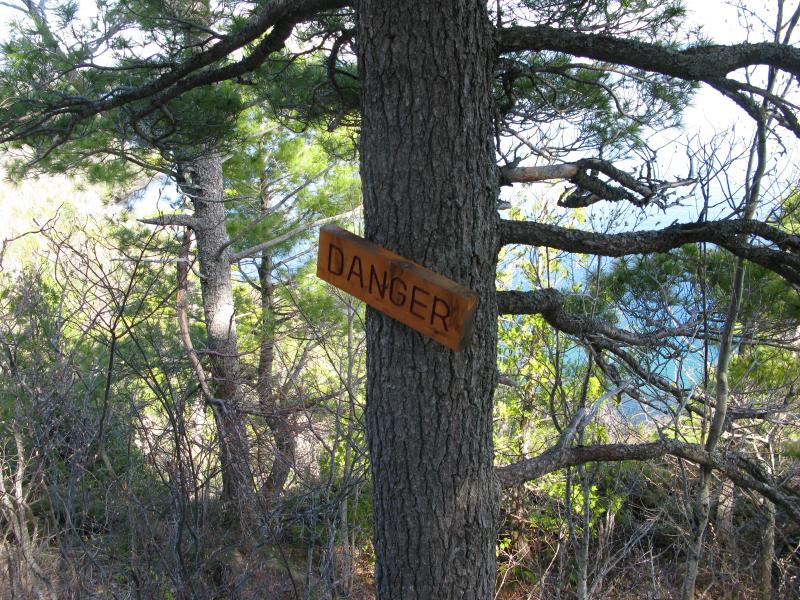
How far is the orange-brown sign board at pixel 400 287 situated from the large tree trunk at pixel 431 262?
0.09 metres

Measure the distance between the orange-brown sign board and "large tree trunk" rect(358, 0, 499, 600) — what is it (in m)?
0.09

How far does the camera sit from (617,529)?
654cm

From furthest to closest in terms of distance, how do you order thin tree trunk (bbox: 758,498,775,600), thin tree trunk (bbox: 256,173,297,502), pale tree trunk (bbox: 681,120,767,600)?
thin tree trunk (bbox: 256,173,297,502), thin tree trunk (bbox: 758,498,775,600), pale tree trunk (bbox: 681,120,767,600)

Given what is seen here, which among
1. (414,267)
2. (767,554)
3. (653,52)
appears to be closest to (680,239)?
(653,52)

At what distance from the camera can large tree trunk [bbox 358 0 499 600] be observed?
1.54 meters

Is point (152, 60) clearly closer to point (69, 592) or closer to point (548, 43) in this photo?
point (548, 43)

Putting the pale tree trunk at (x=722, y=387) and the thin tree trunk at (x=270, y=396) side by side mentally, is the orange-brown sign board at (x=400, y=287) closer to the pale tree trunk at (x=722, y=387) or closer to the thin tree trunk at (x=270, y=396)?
the pale tree trunk at (x=722, y=387)

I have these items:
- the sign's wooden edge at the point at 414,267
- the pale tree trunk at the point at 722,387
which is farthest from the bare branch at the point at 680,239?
the pale tree trunk at the point at 722,387

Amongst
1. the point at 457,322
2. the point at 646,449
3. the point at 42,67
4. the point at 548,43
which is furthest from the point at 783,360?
the point at 42,67

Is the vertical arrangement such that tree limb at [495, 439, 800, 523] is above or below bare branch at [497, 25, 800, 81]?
below

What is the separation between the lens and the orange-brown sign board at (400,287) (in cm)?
142

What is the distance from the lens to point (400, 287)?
1.48 m

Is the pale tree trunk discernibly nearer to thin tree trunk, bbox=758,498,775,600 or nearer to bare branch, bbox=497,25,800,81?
bare branch, bbox=497,25,800,81

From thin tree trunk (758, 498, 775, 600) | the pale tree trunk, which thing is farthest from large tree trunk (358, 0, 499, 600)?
thin tree trunk (758, 498, 775, 600)
